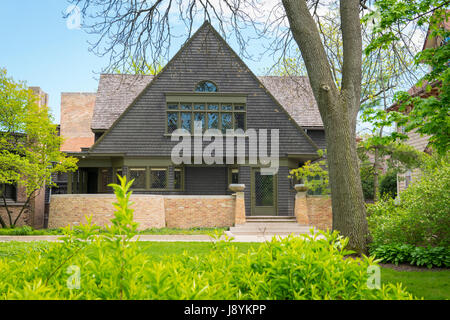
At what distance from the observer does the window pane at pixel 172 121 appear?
74.1 ft

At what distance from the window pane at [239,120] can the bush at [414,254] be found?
14170 mm

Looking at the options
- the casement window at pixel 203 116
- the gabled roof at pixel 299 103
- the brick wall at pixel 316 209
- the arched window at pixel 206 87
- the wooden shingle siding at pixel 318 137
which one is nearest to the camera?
the brick wall at pixel 316 209

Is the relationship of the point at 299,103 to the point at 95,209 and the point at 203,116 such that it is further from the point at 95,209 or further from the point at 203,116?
the point at 95,209

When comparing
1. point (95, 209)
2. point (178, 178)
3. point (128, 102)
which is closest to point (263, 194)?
point (178, 178)

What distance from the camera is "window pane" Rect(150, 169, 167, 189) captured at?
22.1 meters

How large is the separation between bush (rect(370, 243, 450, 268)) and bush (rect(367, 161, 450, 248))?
0.33 metres

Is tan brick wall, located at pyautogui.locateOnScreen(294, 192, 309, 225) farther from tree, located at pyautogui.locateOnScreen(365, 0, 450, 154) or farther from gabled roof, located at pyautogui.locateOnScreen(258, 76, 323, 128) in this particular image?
tree, located at pyautogui.locateOnScreen(365, 0, 450, 154)

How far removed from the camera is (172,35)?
35.7 ft

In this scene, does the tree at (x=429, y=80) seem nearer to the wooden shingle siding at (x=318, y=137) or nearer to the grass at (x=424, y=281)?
the grass at (x=424, y=281)

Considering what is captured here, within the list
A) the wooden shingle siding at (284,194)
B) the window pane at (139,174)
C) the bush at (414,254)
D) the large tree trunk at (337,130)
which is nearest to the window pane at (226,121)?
the wooden shingle siding at (284,194)

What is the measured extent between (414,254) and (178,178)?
50.2 ft

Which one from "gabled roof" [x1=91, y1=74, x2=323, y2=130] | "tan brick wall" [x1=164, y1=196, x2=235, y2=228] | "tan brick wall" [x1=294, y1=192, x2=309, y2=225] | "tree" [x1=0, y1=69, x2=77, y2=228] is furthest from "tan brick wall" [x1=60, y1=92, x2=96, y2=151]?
"tan brick wall" [x1=294, y1=192, x2=309, y2=225]
